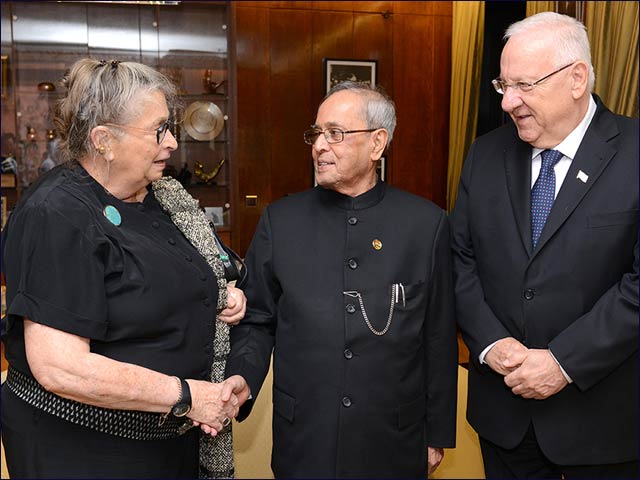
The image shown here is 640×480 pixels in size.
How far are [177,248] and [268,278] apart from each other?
31 centimetres

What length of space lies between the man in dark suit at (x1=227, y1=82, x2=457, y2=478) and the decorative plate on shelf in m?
4.49

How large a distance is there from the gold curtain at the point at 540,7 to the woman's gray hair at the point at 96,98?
3584 millimetres

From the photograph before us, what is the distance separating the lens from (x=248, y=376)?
1.98 m

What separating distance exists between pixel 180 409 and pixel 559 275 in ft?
3.56

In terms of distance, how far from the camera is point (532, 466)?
6.43ft

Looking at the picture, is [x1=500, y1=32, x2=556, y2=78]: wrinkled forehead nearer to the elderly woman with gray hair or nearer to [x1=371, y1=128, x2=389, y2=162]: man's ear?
[x1=371, y1=128, x2=389, y2=162]: man's ear

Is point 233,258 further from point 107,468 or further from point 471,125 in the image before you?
point 471,125

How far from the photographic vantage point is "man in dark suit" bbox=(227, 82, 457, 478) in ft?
6.24

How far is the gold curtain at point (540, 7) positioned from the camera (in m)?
4.48

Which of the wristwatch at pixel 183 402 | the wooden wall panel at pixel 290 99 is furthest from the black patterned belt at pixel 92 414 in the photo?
the wooden wall panel at pixel 290 99

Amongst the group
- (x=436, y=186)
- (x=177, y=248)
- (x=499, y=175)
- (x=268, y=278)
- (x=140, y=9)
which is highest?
(x=140, y=9)

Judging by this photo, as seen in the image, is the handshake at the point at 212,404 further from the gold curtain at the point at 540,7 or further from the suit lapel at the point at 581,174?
the gold curtain at the point at 540,7

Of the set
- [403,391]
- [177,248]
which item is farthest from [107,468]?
[403,391]

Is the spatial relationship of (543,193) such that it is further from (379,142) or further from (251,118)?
(251,118)
